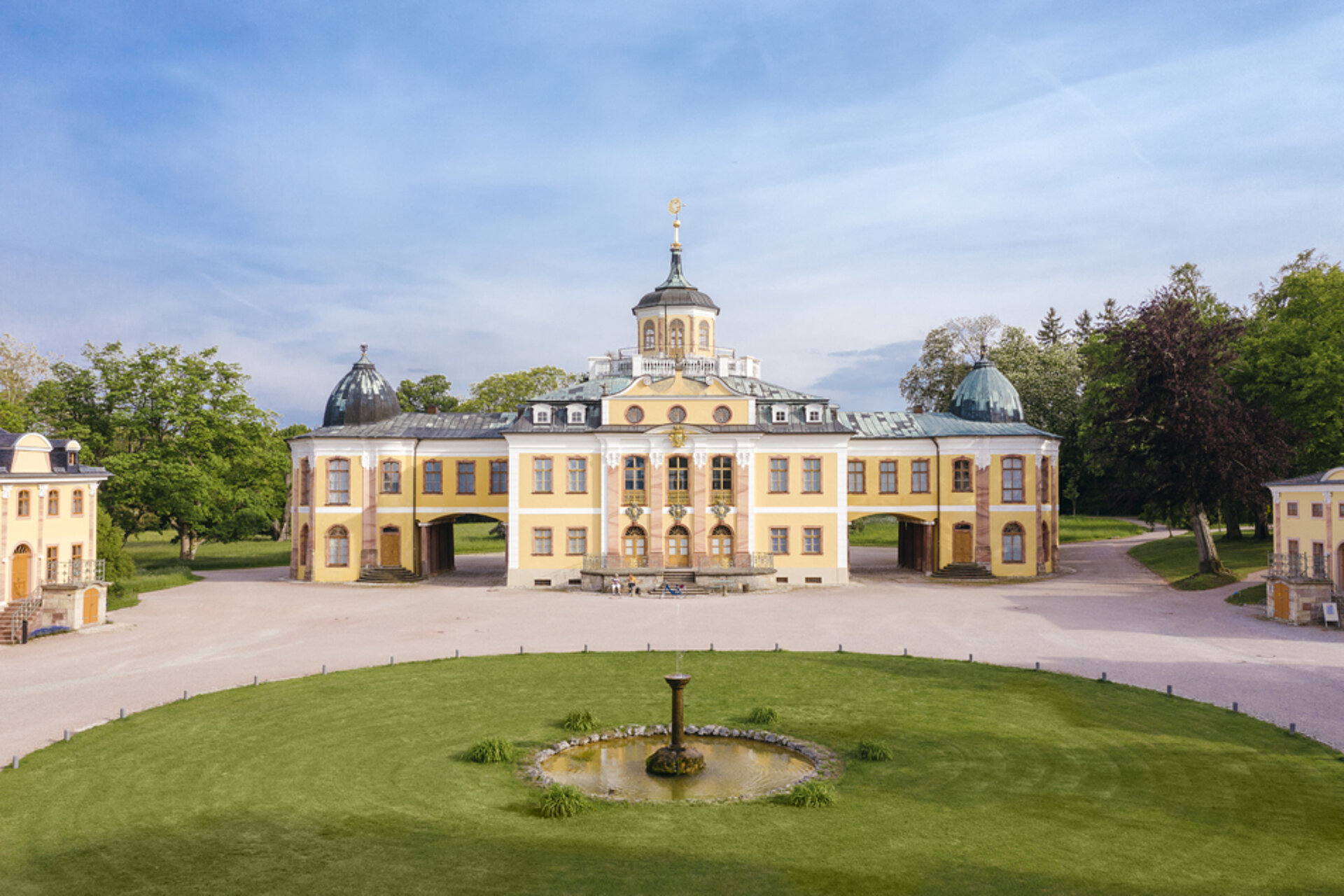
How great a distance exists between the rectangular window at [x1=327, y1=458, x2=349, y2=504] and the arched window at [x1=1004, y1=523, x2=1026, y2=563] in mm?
35261

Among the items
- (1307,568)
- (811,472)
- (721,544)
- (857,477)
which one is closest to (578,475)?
(721,544)

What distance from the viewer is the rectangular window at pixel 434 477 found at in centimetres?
5116

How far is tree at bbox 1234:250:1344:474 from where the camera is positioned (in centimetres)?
4475

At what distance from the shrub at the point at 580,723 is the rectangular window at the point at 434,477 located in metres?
33.1

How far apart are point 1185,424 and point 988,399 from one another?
34.9 feet

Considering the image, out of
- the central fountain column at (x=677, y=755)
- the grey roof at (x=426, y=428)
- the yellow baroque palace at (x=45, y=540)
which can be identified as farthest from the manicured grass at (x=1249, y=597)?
the yellow baroque palace at (x=45, y=540)

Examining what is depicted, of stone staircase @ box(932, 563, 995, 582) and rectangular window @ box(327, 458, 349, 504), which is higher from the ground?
rectangular window @ box(327, 458, 349, 504)

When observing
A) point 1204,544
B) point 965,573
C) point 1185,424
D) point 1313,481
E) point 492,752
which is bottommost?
point 492,752

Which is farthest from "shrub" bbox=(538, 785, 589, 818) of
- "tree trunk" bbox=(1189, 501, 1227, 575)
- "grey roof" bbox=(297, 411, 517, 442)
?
"tree trunk" bbox=(1189, 501, 1227, 575)

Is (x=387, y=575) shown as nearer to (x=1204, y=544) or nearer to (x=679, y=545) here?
Result: (x=679, y=545)

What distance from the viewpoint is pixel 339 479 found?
1986 inches

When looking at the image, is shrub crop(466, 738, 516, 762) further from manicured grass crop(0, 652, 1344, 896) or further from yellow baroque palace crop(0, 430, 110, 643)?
yellow baroque palace crop(0, 430, 110, 643)

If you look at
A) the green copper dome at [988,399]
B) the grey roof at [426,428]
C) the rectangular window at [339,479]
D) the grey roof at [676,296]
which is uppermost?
the grey roof at [676,296]

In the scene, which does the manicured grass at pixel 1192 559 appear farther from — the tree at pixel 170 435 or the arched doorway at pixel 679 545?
the tree at pixel 170 435
